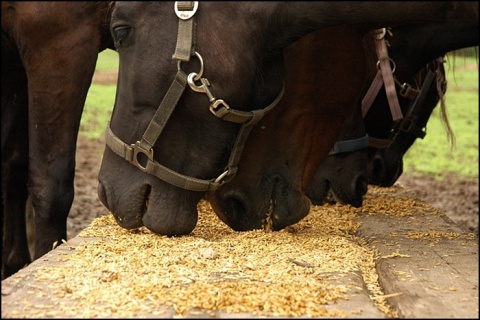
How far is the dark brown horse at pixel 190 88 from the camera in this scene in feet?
9.32

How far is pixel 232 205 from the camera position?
3340 mm

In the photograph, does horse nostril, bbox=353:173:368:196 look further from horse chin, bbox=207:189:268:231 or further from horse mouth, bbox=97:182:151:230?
horse mouth, bbox=97:182:151:230

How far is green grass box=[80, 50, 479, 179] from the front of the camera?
10.1m

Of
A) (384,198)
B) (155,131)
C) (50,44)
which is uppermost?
(50,44)

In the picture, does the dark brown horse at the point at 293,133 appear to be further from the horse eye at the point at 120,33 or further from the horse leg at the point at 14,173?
the horse leg at the point at 14,173

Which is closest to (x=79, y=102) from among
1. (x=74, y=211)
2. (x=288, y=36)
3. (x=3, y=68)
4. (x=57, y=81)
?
(x=57, y=81)

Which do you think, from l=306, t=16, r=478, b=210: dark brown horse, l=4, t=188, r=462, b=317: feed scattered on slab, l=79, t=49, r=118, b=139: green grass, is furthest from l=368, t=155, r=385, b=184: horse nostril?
l=79, t=49, r=118, b=139: green grass

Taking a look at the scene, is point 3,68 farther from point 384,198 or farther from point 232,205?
point 384,198

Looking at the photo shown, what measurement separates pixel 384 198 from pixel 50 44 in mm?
2040

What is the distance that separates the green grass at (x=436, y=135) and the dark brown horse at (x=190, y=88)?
16.1ft

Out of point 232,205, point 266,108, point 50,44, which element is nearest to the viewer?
point 266,108

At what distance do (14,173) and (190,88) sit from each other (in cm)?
248

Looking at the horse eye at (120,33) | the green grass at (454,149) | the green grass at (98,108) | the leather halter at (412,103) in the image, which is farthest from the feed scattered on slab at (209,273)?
the green grass at (98,108)

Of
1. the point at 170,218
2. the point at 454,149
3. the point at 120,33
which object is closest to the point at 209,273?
the point at 170,218
